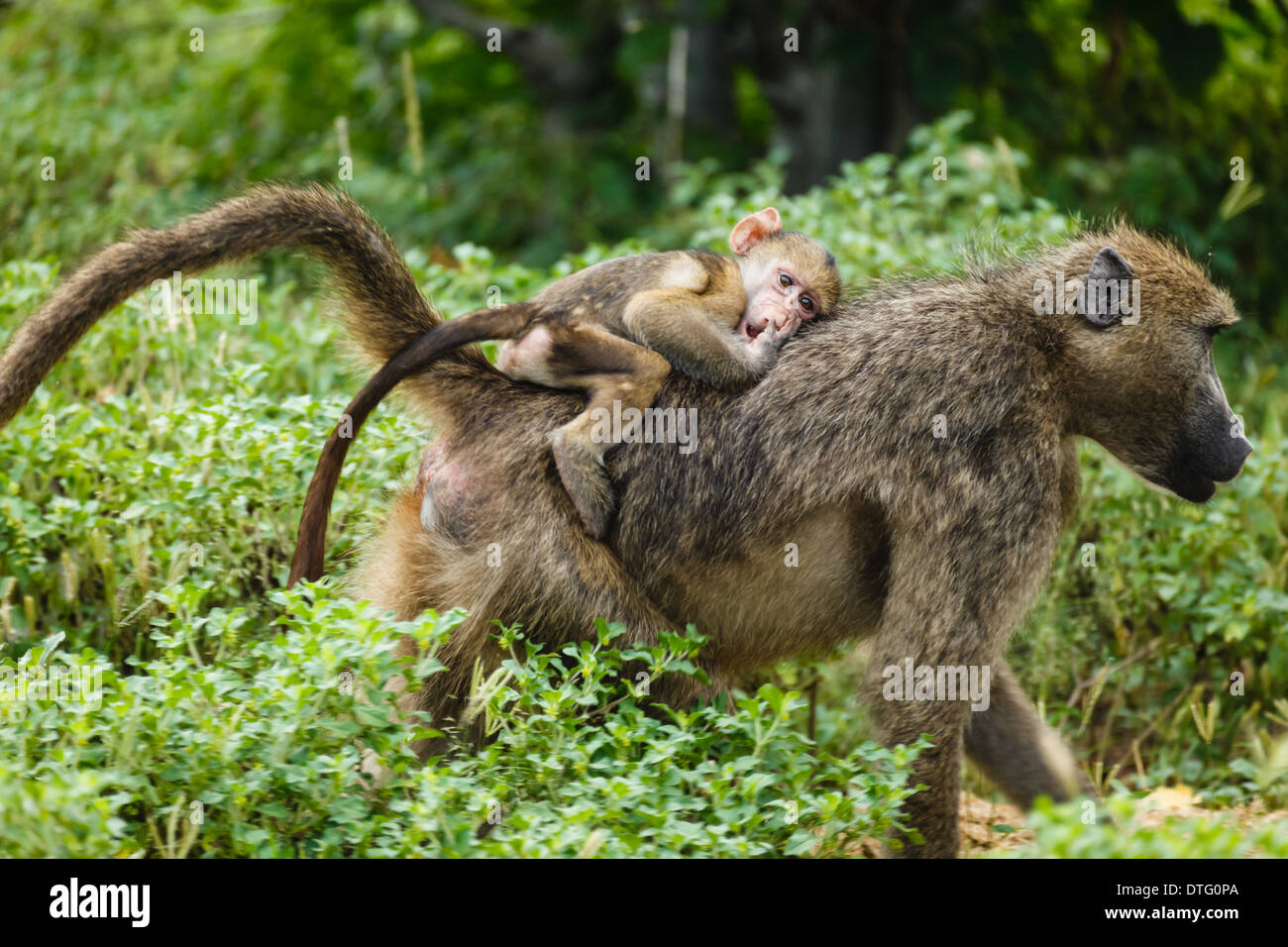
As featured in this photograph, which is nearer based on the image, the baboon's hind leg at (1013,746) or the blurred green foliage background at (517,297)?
the blurred green foliage background at (517,297)

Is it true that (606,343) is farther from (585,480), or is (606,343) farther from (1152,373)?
(1152,373)

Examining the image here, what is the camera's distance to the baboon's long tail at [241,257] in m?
3.40

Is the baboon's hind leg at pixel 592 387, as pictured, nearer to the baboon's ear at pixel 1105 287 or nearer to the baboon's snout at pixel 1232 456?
the baboon's ear at pixel 1105 287

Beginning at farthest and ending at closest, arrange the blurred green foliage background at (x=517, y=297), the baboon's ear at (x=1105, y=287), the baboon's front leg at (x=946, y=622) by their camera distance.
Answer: the baboon's ear at (x=1105, y=287)
the baboon's front leg at (x=946, y=622)
the blurred green foliage background at (x=517, y=297)

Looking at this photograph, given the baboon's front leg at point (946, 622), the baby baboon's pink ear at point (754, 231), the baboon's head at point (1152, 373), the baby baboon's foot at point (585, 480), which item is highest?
the baby baboon's pink ear at point (754, 231)

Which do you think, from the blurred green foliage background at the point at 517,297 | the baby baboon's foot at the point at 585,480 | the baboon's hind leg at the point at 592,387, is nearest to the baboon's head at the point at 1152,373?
the blurred green foliage background at the point at 517,297

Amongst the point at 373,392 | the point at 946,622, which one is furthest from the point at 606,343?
the point at 946,622

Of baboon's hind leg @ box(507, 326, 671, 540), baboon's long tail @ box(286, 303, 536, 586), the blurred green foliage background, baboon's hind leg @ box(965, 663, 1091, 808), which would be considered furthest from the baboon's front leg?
baboon's long tail @ box(286, 303, 536, 586)

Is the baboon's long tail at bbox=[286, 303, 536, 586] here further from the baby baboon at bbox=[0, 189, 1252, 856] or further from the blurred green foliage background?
the blurred green foliage background

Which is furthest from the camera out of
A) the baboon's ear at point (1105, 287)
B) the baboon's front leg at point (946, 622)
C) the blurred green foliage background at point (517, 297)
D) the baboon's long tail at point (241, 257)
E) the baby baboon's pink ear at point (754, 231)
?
the baby baboon's pink ear at point (754, 231)

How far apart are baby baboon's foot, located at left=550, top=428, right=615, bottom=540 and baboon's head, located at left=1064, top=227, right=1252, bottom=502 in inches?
51.0

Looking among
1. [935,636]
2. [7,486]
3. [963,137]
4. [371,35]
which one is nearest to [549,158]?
[371,35]
